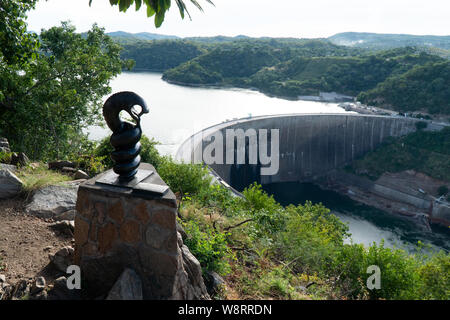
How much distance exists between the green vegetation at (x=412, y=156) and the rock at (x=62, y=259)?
43027 millimetres

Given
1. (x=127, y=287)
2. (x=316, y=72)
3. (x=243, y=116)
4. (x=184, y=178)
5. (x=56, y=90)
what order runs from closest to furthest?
(x=127, y=287), (x=184, y=178), (x=56, y=90), (x=243, y=116), (x=316, y=72)

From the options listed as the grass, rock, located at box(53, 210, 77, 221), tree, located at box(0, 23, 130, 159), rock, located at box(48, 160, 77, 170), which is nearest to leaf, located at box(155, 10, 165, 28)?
rock, located at box(53, 210, 77, 221)

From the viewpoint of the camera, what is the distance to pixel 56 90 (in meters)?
11.2

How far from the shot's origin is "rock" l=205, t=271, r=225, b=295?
4705 millimetres

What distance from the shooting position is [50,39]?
12.5 meters

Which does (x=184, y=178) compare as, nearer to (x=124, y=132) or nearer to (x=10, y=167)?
(x=10, y=167)

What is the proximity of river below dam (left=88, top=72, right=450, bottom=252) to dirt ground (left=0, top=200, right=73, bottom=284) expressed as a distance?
48.5 ft

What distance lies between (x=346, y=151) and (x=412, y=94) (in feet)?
54.9

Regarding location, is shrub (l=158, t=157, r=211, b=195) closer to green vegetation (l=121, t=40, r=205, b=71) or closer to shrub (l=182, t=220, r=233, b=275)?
shrub (l=182, t=220, r=233, b=275)

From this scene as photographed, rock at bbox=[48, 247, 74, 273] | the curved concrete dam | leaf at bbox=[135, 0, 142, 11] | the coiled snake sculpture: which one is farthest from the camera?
the curved concrete dam

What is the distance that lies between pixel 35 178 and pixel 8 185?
1.50ft

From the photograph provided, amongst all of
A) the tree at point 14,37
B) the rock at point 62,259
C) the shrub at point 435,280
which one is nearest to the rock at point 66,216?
the rock at point 62,259

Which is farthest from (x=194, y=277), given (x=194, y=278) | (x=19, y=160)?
(x=19, y=160)
